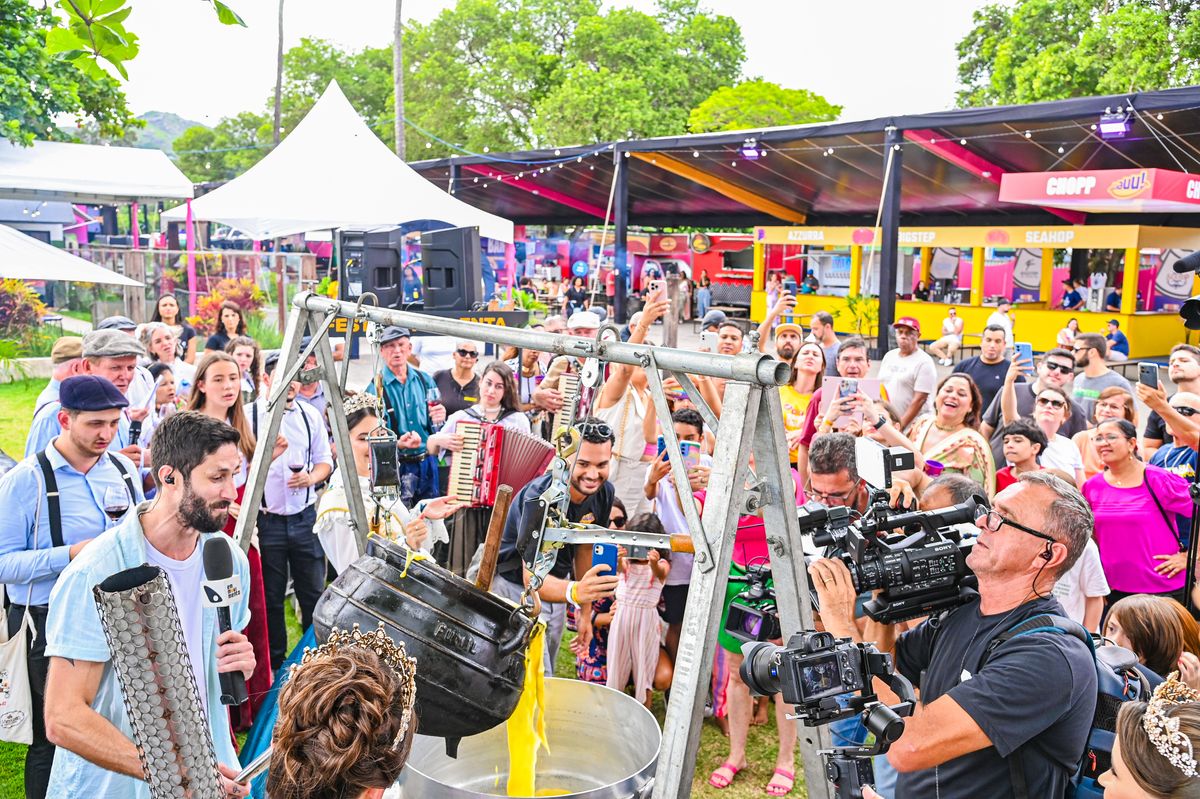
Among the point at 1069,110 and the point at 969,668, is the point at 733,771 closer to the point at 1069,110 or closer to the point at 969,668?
the point at 969,668

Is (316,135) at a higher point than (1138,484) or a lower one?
higher

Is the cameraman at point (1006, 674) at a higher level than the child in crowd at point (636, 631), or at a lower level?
higher

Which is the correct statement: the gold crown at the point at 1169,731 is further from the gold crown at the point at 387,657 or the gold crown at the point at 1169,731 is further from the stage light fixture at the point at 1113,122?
the stage light fixture at the point at 1113,122

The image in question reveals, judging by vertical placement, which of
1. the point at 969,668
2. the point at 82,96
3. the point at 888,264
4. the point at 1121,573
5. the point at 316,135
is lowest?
the point at 1121,573

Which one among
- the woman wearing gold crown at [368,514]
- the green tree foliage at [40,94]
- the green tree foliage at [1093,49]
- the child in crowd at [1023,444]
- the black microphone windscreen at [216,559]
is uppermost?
the green tree foliage at [1093,49]

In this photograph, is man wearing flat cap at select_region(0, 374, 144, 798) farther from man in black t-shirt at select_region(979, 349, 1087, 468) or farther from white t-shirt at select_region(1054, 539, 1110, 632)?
man in black t-shirt at select_region(979, 349, 1087, 468)

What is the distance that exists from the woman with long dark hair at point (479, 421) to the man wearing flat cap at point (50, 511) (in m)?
1.97

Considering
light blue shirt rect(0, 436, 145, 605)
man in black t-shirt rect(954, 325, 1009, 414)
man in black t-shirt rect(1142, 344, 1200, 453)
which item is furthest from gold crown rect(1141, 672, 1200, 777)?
man in black t-shirt rect(954, 325, 1009, 414)

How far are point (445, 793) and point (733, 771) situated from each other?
2.35m

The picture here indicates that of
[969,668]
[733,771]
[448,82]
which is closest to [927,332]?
[733,771]

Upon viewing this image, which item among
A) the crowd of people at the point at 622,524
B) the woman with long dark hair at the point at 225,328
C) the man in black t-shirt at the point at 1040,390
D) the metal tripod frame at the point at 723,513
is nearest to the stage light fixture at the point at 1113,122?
the crowd of people at the point at 622,524

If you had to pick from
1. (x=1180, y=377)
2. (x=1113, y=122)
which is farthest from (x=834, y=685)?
(x=1113, y=122)

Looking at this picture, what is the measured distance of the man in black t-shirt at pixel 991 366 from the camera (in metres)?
7.45

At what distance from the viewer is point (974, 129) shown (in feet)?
50.3
